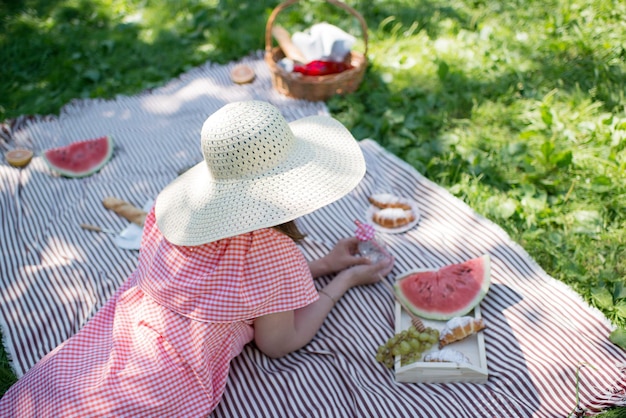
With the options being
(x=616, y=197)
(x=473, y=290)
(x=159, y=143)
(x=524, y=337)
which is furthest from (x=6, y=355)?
(x=616, y=197)

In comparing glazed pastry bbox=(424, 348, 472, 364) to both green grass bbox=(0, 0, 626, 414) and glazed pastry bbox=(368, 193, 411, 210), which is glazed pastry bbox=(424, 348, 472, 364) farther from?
glazed pastry bbox=(368, 193, 411, 210)

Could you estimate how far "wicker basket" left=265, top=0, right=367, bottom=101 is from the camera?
4465 millimetres

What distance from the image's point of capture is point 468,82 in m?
4.50

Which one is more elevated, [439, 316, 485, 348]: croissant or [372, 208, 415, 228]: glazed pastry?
[439, 316, 485, 348]: croissant

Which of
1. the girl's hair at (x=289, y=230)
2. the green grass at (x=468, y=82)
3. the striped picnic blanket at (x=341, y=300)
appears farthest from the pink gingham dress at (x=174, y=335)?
the green grass at (x=468, y=82)

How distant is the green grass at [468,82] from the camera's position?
335cm

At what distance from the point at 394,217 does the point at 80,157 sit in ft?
7.63

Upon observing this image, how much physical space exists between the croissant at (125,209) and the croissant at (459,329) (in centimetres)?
194

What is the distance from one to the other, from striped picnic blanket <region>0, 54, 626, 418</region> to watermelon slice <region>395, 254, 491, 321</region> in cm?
11

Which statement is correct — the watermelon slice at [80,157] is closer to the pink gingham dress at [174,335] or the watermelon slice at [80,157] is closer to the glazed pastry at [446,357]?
the pink gingham dress at [174,335]

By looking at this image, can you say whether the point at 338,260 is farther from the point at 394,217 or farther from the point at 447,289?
the point at 447,289

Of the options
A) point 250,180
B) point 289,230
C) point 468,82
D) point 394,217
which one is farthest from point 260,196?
point 468,82

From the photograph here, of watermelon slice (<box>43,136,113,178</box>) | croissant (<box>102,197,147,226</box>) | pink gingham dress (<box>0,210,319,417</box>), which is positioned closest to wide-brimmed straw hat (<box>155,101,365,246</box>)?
pink gingham dress (<box>0,210,319,417</box>)

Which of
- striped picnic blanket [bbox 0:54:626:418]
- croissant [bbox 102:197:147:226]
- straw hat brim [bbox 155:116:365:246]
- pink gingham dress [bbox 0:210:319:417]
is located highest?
straw hat brim [bbox 155:116:365:246]
